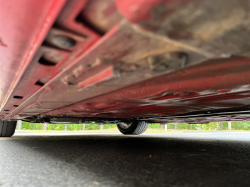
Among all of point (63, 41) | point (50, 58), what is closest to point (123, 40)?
point (63, 41)

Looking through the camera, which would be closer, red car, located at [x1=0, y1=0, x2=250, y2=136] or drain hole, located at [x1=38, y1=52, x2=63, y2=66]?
red car, located at [x1=0, y1=0, x2=250, y2=136]

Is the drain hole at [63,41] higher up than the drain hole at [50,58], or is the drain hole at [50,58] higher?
the drain hole at [63,41]

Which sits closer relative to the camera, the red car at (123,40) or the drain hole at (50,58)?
the red car at (123,40)

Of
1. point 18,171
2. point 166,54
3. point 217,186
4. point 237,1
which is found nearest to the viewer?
point 237,1

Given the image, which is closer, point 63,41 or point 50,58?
point 63,41

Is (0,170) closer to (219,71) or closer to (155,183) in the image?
(155,183)

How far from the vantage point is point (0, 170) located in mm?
845

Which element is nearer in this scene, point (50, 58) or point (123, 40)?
point (123, 40)

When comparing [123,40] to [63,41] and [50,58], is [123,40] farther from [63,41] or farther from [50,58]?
[50,58]

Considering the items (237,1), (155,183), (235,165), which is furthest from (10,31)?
(235,165)

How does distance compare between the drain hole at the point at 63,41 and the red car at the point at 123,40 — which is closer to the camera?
the red car at the point at 123,40

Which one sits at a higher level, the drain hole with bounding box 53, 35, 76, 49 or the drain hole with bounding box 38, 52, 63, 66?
the drain hole with bounding box 53, 35, 76, 49

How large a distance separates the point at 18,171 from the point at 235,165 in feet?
3.38

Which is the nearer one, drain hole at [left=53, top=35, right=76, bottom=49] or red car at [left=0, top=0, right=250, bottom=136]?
red car at [left=0, top=0, right=250, bottom=136]
